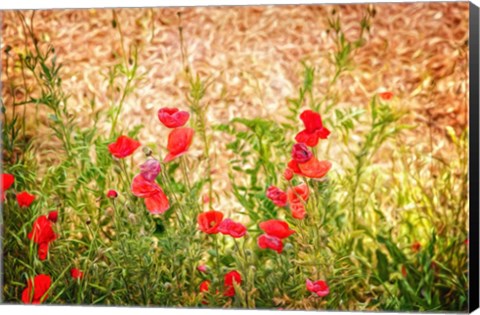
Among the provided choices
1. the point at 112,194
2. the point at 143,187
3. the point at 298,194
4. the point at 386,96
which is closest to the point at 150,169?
the point at 143,187

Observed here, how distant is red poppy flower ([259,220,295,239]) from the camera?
21.8 ft

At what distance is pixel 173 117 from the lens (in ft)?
22.2

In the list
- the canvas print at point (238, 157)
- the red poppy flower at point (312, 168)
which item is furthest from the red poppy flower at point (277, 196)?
the red poppy flower at point (312, 168)

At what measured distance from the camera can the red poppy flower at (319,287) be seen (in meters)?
6.62

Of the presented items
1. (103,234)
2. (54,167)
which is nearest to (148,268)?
(103,234)

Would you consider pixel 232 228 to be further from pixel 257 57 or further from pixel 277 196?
pixel 257 57

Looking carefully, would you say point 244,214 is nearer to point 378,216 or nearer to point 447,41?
point 378,216

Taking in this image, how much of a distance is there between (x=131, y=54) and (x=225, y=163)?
73cm

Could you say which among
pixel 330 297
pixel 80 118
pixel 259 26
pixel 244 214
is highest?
pixel 259 26

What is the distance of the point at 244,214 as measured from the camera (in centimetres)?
671

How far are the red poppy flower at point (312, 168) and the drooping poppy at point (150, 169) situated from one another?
67 centimetres

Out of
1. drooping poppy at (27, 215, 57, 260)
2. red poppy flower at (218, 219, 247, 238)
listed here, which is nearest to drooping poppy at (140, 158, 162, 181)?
red poppy flower at (218, 219, 247, 238)

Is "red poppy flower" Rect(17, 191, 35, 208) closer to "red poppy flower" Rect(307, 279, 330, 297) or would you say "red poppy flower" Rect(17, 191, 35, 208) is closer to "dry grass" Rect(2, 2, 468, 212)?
"dry grass" Rect(2, 2, 468, 212)

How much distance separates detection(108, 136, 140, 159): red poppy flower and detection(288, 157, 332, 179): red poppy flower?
2.61 feet
